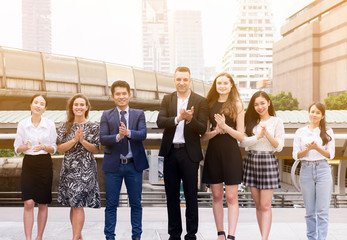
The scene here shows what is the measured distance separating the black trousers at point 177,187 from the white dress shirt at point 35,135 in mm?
1338

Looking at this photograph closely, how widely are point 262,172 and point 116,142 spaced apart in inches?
65.7

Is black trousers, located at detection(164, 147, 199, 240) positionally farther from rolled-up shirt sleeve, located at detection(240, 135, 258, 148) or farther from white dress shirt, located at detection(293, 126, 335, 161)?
white dress shirt, located at detection(293, 126, 335, 161)

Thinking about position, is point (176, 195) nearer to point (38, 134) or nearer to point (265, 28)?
point (38, 134)

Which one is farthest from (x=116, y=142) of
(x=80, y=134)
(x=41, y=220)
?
(x=41, y=220)

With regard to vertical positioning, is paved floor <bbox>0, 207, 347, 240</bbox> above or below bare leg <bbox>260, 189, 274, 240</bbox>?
below

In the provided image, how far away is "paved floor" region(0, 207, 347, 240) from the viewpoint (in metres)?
4.61

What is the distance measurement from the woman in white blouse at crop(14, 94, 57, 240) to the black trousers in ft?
4.42

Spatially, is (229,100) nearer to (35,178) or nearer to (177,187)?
(177,187)

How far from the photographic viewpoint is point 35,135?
4.28 metres

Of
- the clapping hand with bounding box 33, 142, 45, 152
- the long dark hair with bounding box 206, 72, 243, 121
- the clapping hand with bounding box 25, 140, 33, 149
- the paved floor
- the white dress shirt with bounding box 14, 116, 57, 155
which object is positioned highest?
the long dark hair with bounding box 206, 72, 243, 121

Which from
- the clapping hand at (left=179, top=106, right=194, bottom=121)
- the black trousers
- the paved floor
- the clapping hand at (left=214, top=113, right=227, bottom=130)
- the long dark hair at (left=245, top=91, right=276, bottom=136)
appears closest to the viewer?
the clapping hand at (left=179, top=106, right=194, bottom=121)

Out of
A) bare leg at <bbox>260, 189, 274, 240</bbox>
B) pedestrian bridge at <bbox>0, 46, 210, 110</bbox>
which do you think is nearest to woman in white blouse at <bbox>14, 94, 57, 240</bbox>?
bare leg at <bbox>260, 189, 274, 240</bbox>

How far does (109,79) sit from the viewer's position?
33531 millimetres

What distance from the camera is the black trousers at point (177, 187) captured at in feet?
13.9
